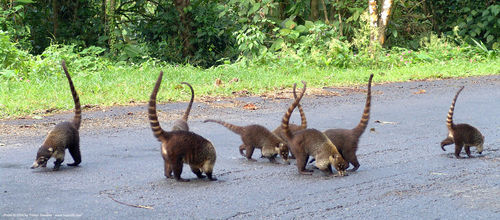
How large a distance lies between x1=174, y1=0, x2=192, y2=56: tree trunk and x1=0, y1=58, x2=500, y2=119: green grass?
2626 mm

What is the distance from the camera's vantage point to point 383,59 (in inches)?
561

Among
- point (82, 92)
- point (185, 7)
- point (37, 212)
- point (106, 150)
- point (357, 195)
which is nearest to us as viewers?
point (37, 212)

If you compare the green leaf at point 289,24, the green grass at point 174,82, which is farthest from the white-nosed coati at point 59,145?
the green leaf at point 289,24

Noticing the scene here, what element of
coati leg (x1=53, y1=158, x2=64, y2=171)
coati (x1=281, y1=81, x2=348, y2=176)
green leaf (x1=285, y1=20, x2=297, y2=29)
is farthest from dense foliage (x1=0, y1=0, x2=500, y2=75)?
coati leg (x1=53, y1=158, x2=64, y2=171)

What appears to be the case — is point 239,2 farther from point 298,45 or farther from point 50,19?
point 50,19

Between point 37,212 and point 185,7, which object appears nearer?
point 37,212

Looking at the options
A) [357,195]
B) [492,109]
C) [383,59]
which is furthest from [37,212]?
[383,59]

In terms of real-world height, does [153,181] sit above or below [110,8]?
below

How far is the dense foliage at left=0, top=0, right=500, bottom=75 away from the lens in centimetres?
1470

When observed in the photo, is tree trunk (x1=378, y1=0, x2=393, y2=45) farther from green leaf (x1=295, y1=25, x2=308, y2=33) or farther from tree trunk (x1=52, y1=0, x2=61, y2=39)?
tree trunk (x1=52, y1=0, x2=61, y2=39)

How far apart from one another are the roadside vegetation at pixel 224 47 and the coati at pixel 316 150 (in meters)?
4.26

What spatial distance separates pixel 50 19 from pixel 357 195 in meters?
14.1

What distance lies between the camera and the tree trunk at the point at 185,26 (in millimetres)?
16547

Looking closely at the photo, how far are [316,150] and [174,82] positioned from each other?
603 cm
